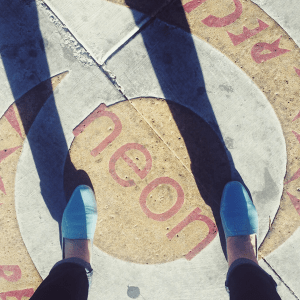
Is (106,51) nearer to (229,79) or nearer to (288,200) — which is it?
(229,79)

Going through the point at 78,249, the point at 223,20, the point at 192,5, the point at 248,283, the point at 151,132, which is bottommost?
the point at 248,283

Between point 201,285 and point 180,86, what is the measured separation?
2.80 metres

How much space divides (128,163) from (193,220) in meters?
1.20

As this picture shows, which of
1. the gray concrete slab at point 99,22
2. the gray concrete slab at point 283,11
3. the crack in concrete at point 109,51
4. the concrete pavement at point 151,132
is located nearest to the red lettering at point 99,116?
the concrete pavement at point 151,132

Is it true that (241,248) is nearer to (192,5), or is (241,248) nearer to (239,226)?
(239,226)

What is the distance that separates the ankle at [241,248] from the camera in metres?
2.77

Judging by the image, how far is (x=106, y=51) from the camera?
292 centimetres

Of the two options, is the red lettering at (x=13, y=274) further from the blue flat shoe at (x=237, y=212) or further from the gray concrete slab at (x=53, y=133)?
the blue flat shoe at (x=237, y=212)

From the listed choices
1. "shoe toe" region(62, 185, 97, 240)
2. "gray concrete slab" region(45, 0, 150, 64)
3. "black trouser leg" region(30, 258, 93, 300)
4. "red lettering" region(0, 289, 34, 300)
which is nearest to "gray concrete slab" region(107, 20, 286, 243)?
"gray concrete slab" region(45, 0, 150, 64)

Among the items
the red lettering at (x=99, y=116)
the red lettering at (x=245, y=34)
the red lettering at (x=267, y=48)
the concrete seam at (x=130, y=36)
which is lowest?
the red lettering at (x=99, y=116)

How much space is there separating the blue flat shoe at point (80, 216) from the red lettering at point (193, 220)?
1.09 meters

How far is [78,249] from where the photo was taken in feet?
9.37

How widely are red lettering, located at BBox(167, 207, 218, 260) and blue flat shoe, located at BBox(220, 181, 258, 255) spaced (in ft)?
0.64

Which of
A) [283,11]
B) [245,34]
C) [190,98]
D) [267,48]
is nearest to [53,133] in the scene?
[190,98]
